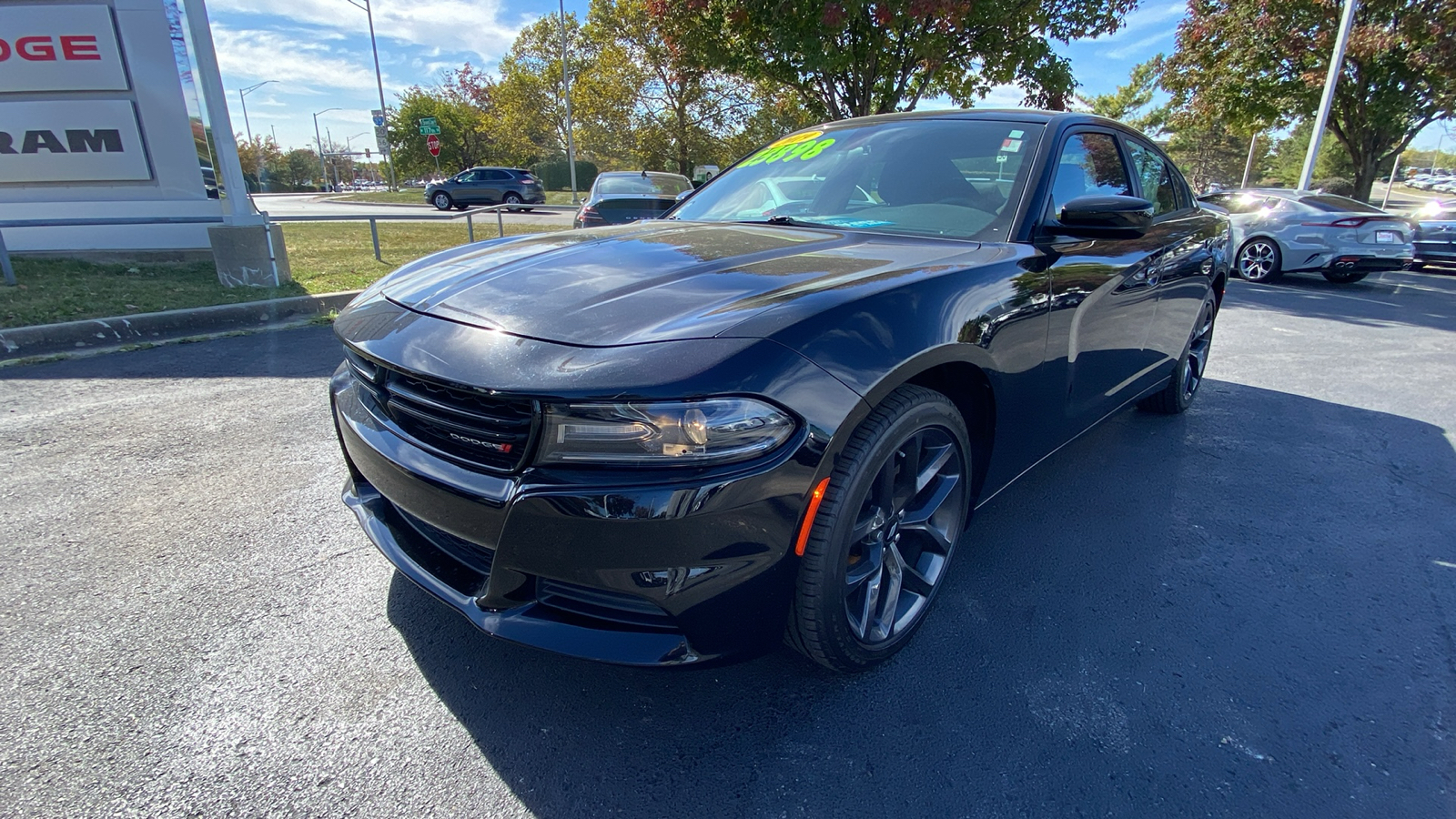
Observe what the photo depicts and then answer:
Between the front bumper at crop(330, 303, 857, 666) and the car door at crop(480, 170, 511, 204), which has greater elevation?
the car door at crop(480, 170, 511, 204)

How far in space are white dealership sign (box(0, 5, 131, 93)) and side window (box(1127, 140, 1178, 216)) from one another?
9.48 meters

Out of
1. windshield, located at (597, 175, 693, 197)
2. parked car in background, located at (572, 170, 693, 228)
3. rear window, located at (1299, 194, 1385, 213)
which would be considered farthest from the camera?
windshield, located at (597, 175, 693, 197)

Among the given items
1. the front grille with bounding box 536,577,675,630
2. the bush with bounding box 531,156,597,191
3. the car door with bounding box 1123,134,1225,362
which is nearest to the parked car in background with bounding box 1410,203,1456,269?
the car door with bounding box 1123,134,1225,362

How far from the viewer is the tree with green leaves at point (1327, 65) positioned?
1363 centimetres

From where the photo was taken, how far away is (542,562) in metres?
1.52

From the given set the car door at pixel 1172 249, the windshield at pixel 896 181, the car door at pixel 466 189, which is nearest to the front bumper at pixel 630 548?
the windshield at pixel 896 181

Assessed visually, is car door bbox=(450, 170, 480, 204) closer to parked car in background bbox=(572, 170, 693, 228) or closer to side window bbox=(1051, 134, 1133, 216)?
parked car in background bbox=(572, 170, 693, 228)

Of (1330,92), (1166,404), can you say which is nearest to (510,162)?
(1330,92)

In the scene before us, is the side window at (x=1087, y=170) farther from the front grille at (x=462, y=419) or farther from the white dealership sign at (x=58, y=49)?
the white dealership sign at (x=58, y=49)

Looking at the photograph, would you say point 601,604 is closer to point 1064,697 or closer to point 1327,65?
point 1064,697

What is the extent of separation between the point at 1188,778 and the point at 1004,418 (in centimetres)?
107

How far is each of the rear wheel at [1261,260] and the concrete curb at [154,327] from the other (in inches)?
492

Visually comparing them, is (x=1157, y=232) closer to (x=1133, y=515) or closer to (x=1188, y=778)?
(x=1133, y=515)

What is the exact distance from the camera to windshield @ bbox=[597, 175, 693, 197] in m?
10.9
